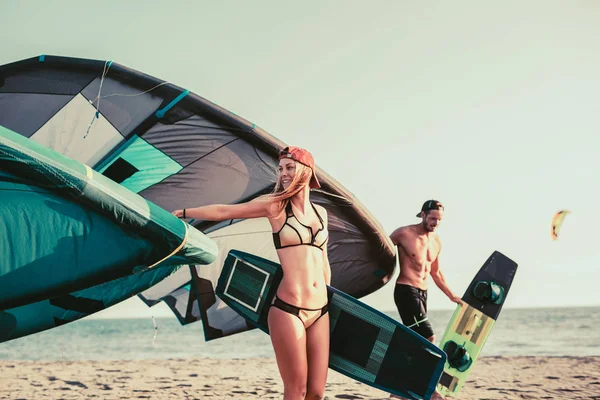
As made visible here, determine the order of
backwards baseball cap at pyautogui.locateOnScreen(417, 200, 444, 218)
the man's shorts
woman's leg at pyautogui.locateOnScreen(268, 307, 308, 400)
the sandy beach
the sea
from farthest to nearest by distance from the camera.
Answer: the sea
the sandy beach
backwards baseball cap at pyautogui.locateOnScreen(417, 200, 444, 218)
the man's shorts
woman's leg at pyautogui.locateOnScreen(268, 307, 308, 400)

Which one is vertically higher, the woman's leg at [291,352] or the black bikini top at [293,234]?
the black bikini top at [293,234]

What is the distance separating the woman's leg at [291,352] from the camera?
9.76 feet

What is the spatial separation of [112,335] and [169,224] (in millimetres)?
31116

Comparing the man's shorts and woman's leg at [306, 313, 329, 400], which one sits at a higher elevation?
the man's shorts

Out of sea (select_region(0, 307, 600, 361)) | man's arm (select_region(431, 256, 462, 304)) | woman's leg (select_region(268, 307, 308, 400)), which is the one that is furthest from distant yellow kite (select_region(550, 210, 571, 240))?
sea (select_region(0, 307, 600, 361))

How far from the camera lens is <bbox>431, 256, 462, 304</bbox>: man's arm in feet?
20.1

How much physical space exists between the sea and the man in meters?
13.4

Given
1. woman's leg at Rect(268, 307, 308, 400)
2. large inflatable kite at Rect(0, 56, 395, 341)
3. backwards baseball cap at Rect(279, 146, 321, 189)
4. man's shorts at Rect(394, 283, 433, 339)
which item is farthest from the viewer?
man's shorts at Rect(394, 283, 433, 339)

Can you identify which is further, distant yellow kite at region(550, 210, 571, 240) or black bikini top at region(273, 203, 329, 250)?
distant yellow kite at region(550, 210, 571, 240)

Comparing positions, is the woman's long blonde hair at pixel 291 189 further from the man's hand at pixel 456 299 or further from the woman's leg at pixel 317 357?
the man's hand at pixel 456 299

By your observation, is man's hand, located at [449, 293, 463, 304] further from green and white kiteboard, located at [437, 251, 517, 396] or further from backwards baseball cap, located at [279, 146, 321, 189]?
backwards baseball cap, located at [279, 146, 321, 189]

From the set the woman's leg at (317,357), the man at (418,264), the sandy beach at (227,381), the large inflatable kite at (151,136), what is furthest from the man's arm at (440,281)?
the woman's leg at (317,357)

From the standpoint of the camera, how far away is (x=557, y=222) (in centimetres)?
670

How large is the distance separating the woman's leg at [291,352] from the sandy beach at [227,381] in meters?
3.70
